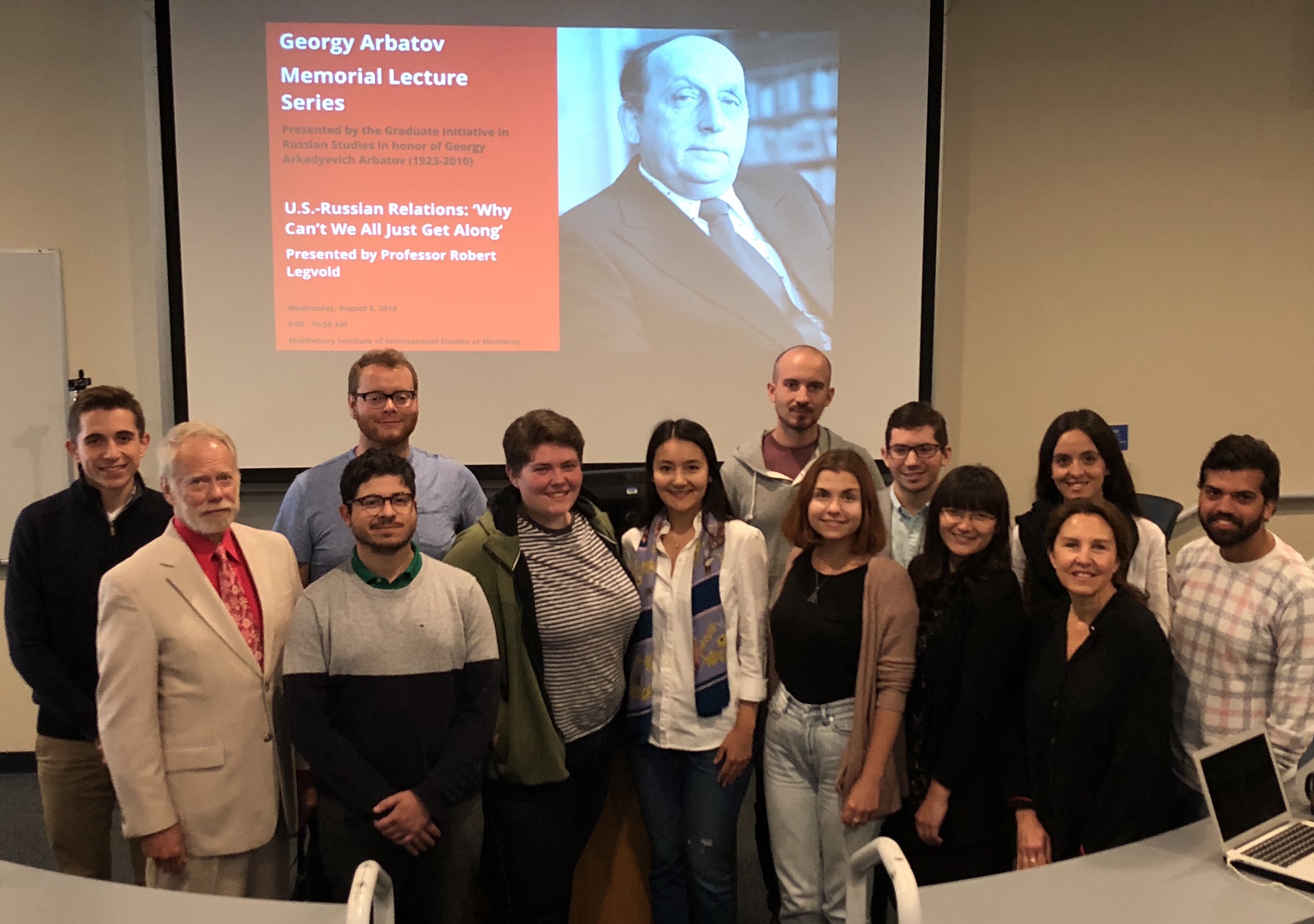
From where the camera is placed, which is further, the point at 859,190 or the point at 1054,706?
the point at 859,190

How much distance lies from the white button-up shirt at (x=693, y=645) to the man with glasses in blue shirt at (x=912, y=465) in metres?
0.56

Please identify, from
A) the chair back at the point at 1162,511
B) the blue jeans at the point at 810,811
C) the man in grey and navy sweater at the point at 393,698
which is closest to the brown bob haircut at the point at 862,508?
the blue jeans at the point at 810,811

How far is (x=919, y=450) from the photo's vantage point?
2652mm

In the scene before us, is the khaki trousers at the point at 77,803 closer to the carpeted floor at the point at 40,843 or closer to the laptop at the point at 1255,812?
the carpeted floor at the point at 40,843

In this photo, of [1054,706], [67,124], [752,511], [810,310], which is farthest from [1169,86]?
[67,124]

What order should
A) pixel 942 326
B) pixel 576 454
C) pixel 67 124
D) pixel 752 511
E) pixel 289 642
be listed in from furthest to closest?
Answer: pixel 942 326 < pixel 67 124 < pixel 752 511 < pixel 576 454 < pixel 289 642

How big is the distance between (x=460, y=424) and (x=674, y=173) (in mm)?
1465

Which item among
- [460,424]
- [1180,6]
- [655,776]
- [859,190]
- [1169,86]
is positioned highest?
[1180,6]

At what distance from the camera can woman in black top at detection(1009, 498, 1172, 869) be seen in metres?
1.94

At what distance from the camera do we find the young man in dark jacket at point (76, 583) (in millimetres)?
2383

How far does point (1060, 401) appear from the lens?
440cm

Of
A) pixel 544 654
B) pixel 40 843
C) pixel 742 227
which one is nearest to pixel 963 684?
pixel 544 654

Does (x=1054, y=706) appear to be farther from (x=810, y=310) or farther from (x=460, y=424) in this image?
(x=460, y=424)

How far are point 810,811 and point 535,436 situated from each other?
1.14 metres
